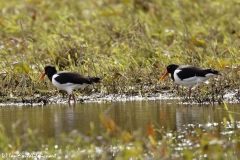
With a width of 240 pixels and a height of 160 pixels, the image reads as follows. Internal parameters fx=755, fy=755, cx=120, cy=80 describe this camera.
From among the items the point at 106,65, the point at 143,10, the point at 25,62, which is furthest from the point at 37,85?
the point at 143,10

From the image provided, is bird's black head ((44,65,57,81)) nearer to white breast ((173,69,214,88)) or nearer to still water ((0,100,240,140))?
still water ((0,100,240,140))

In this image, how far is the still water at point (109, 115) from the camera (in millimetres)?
9312

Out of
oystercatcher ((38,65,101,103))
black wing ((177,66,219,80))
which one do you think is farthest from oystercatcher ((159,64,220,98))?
oystercatcher ((38,65,101,103))

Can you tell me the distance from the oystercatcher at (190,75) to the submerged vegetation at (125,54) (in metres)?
0.15

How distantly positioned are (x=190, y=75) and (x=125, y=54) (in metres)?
2.37

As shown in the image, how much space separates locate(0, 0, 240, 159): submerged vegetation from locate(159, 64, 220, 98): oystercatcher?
5.9 inches

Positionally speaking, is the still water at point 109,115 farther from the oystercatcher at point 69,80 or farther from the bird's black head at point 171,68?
the bird's black head at point 171,68

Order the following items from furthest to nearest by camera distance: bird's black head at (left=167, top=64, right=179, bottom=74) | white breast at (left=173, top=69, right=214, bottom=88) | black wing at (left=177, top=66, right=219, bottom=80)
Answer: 1. bird's black head at (left=167, top=64, right=179, bottom=74)
2. white breast at (left=173, top=69, right=214, bottom=88)
3. black wing at (left=177, top=66, right=219, bottom=80)

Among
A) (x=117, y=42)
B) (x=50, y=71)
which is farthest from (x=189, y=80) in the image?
(x=117, y=42)

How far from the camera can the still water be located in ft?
30.6

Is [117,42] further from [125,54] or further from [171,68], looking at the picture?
[171,68]

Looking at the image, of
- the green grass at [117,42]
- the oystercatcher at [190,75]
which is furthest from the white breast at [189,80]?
the green grass at [117,42]

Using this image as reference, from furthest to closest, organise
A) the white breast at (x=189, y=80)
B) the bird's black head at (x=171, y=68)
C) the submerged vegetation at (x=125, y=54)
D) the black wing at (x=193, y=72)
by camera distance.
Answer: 1. the bird's black head at (x=171, y=68)
2. the white breast at (x=189, y=80)
3. the black wing at (x=193, y=72)
4. the submerged vegetation at (x=125, y=54)

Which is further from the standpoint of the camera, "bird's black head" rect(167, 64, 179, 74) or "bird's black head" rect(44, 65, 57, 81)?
"bird's black head" rect(44, 65, 57, 81)
